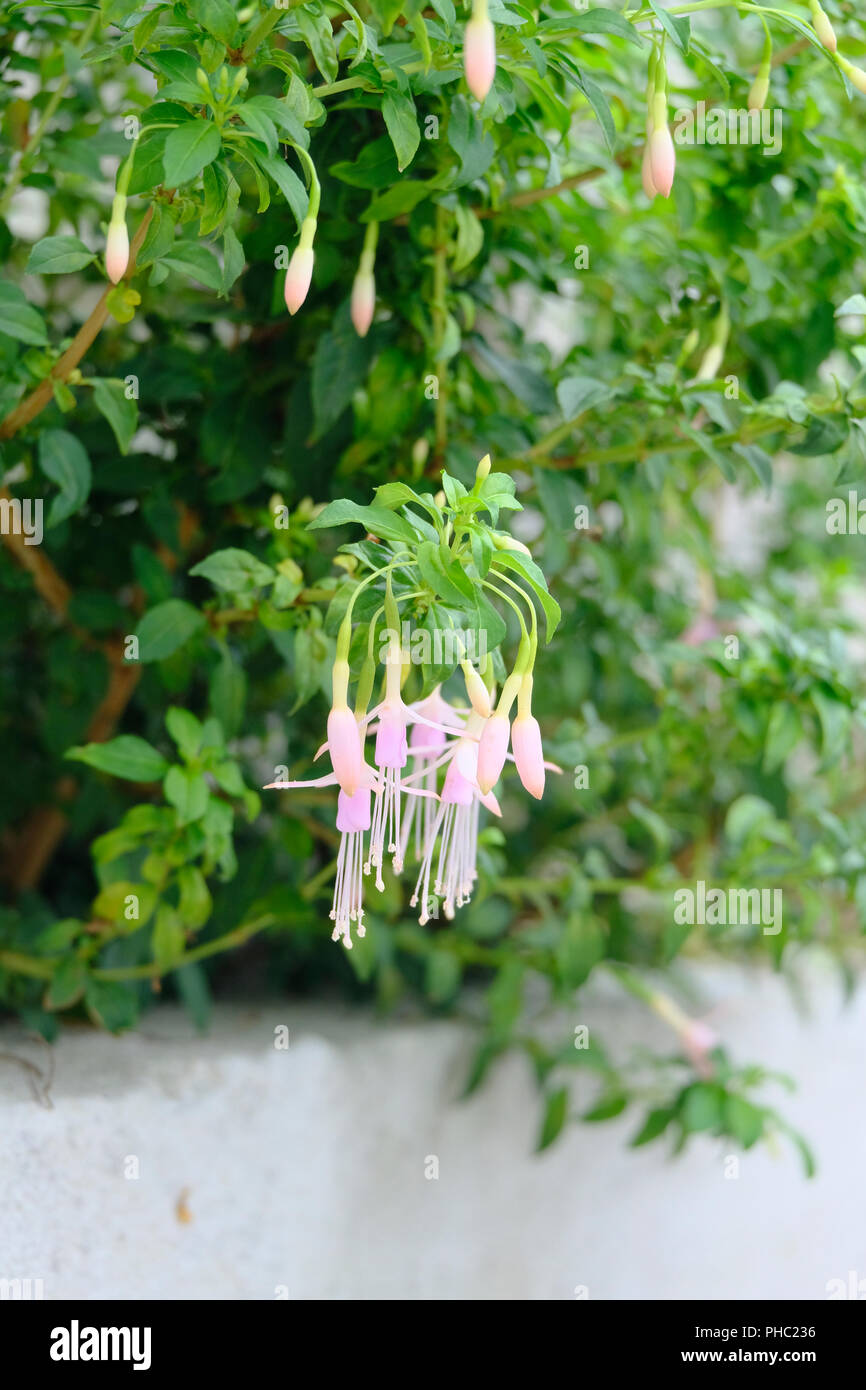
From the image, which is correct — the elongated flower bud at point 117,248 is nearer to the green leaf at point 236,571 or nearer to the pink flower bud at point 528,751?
the green leaf at point 236,571

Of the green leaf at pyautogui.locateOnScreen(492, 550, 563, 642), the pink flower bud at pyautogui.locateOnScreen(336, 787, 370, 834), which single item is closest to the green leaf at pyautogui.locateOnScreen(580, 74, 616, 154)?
the green leaf at pyautogui.locateOnScreen(492, 550, 563, 642)

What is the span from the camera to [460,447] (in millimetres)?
738

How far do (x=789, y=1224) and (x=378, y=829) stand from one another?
872mm

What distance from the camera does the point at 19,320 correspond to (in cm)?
64

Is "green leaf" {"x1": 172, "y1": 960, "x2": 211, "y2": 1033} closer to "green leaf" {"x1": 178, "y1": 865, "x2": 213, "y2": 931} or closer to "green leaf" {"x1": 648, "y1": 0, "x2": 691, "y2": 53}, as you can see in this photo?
"green leaf" {"x1": 178, "y1": 865, "x2": 213, "y2": 931}

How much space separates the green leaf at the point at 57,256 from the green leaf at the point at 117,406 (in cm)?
7

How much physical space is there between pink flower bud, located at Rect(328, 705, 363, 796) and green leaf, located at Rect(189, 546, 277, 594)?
0.20m

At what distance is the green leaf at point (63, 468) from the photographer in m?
0.68

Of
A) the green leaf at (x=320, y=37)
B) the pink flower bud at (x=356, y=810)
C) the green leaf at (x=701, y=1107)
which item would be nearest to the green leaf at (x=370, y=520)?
the pink flower bud at (x=356, y=810)

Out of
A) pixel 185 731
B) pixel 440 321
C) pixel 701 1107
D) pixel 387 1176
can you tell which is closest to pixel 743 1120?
pixel 701 1107

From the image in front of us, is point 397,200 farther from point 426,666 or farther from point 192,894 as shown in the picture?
point 192,894

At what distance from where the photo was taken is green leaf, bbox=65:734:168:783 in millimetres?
697

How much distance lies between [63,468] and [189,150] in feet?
0.80
